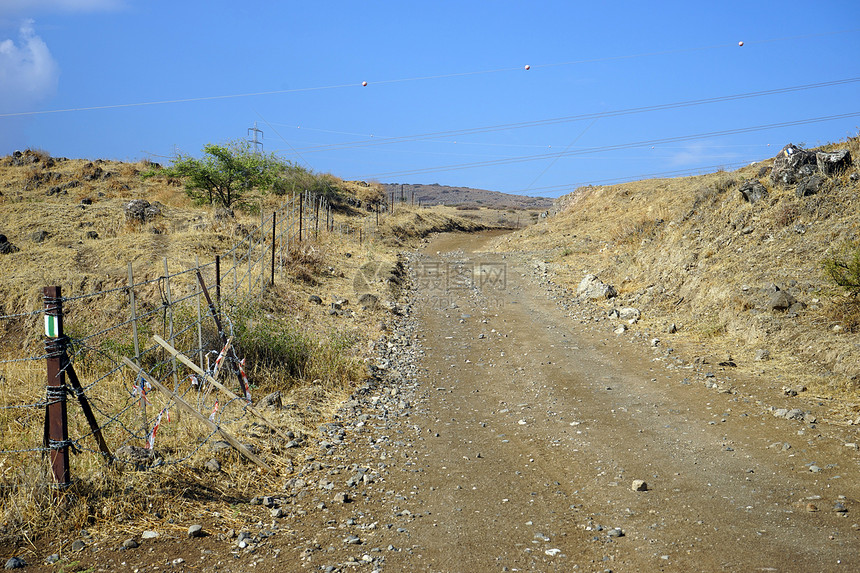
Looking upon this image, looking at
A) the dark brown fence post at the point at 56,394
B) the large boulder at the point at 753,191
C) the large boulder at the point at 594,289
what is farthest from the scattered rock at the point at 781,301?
the dark brown fence post at the point at 56,394

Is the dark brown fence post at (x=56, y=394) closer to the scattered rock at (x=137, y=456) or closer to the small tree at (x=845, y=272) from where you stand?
the scattered rock at (x=137, y=456)

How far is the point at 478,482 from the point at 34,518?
4082mm

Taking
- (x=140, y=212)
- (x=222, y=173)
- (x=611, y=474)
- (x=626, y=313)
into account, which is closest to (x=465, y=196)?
(x=222, y=173)

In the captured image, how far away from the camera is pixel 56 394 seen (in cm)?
523

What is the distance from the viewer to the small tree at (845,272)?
990 centimetres

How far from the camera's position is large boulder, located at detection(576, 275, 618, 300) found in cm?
1648

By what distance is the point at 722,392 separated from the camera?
8930 millimetres

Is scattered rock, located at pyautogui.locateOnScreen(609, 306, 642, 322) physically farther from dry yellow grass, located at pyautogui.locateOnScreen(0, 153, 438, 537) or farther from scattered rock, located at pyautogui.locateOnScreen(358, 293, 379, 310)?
scattered rock, located at pyautogui.locateOnScreen(358, 293, 379, 310)

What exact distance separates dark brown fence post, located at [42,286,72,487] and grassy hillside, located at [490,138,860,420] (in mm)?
8813

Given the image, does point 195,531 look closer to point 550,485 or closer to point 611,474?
point 550,485

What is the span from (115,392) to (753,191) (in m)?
15.8

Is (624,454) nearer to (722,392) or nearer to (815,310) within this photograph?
(722,392)

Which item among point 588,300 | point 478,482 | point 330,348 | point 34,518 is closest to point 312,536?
point 478,482

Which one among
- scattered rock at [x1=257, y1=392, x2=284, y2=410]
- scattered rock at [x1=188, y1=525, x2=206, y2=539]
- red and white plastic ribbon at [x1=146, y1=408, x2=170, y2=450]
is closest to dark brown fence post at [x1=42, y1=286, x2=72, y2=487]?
red and white plastic ribbon at [x1=146, y1=408, x2=170, y2=450]
